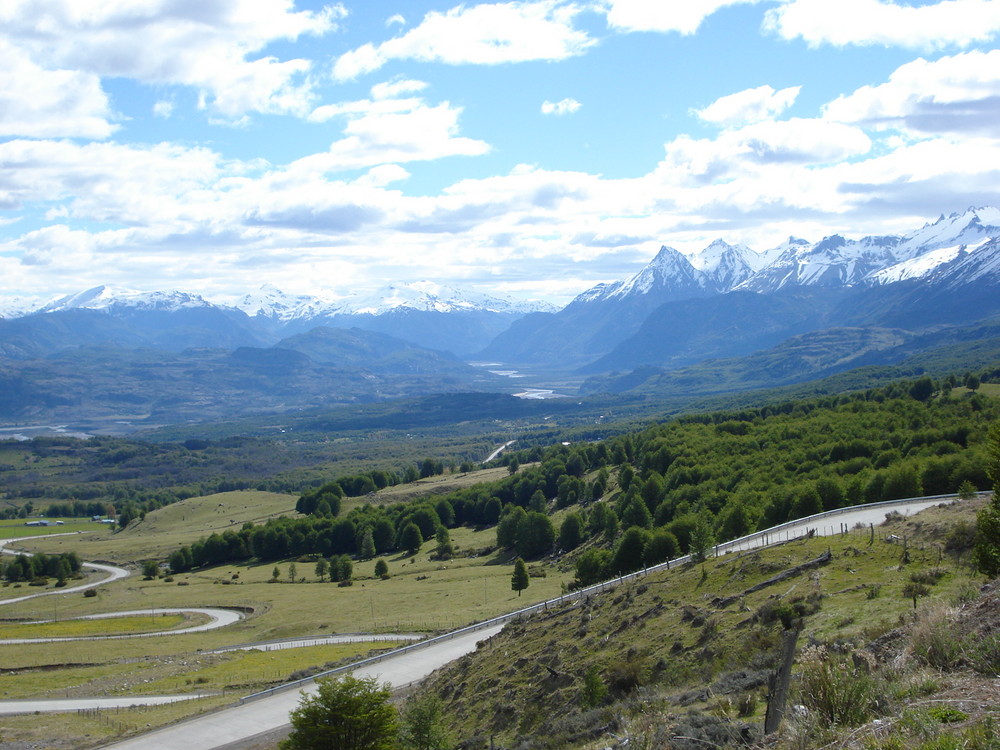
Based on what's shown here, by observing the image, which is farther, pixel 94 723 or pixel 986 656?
pixel 94 723

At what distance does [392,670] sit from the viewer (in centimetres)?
5225

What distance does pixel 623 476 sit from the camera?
13350cm

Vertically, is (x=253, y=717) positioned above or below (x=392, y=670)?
above

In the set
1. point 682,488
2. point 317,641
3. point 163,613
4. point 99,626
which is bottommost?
point 163,613

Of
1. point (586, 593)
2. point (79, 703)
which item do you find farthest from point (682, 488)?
point (79, 703)

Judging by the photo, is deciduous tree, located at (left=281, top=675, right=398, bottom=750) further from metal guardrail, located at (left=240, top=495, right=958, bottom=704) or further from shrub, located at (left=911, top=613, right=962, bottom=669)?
metal guardrail, located at (left=240, top=495, right=958, bottom=704)

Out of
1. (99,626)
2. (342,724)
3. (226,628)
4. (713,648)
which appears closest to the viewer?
(342,724)

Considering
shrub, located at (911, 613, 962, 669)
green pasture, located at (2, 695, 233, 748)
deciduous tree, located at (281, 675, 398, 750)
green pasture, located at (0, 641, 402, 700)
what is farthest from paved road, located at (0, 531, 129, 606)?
shrub, located at (911, 613, 962, 669)

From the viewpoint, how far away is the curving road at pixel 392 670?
42.6 meters

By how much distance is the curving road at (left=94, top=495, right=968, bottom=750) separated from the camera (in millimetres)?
42562

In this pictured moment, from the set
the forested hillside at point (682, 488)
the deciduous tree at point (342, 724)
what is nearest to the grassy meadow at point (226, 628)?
the forested hillside at point (682, 488)

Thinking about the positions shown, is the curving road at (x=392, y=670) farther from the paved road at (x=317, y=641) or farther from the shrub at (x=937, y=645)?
the shrub at (x=937, y=645)

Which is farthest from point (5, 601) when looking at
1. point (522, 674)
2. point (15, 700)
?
point (522, 674)

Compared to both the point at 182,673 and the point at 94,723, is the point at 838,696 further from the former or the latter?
the point at 182,673
